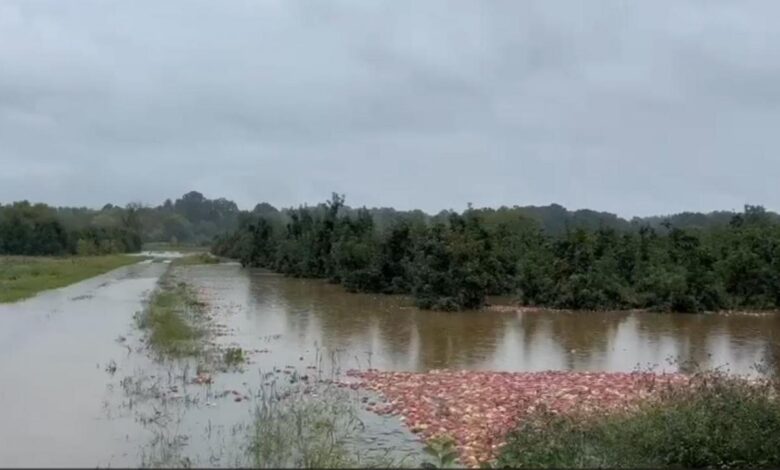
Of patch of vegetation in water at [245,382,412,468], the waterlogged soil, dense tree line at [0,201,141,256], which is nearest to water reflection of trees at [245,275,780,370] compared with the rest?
the waterlogged soil

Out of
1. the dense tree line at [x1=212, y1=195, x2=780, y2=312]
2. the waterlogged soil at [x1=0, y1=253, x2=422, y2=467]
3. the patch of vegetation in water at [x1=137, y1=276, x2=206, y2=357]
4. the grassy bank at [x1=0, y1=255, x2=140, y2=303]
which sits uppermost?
the dense tree line at [x1=212, y1=195, x2=780, y2=312]

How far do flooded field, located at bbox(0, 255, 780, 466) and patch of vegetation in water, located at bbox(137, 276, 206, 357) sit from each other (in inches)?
22.3

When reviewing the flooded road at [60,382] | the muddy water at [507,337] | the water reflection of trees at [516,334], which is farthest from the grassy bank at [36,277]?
the water reflection of trees at [516,334]

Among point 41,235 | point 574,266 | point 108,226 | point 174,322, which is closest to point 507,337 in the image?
point 174,322

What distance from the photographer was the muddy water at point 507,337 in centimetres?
2105

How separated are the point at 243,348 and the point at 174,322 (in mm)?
5609

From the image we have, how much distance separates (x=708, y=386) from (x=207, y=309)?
78.4ft

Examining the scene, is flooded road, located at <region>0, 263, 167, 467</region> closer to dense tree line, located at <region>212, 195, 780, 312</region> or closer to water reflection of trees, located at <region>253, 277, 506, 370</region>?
water reflection of trees, located at <region>253, 277, 506, 370</region>

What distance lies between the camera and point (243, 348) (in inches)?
864

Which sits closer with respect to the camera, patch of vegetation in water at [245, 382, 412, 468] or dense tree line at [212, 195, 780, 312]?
patch of vegetation in water at [245, 382, 412, 468]

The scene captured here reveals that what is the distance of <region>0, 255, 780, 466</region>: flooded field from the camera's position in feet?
38.0

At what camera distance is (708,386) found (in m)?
12.9

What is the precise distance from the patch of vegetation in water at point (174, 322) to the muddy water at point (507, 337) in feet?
5.30

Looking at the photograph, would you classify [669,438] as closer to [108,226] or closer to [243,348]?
[243,348]
